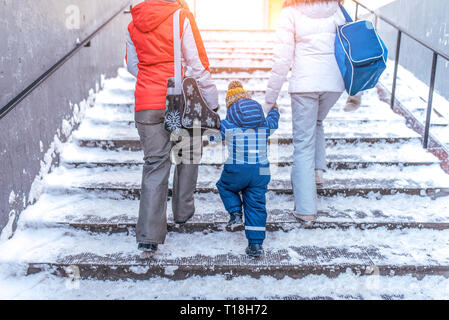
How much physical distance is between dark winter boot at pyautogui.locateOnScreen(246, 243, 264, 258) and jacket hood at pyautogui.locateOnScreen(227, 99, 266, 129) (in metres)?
0.74

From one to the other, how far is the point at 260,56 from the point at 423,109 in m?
2.32

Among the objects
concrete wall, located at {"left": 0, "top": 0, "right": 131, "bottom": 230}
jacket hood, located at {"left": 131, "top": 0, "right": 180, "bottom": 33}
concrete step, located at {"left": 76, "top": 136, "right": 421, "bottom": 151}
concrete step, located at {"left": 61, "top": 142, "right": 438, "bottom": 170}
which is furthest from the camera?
concrete step, located at {"left": 76, "top": 136, "right": 421, "bottom": 151}

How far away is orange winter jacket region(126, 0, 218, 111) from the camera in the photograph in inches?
80.6

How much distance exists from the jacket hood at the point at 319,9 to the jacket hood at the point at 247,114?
2.41 feet

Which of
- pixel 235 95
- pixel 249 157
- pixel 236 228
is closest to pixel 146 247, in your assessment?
pixel 236 228

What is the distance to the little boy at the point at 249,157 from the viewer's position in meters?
2.22

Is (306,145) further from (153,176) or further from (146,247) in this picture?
(146,247)

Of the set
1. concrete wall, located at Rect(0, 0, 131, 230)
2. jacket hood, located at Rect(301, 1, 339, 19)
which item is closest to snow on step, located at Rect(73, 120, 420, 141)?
concrete wall, located at Rect(0, 0, 131, 230)

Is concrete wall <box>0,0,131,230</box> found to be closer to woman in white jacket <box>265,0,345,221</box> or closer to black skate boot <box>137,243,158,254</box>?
black skate boot <box>137,243,158,254</box>

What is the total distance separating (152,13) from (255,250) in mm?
1531

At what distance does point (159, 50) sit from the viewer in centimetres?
209

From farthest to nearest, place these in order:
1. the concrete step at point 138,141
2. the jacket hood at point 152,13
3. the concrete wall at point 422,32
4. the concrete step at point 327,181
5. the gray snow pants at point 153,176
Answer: the concrete wall at point 422,32, the concrete step at point 138,141, the concrete step at point 327,181, the gray snow pants at point 153,176, the jacket hood at point 152,13

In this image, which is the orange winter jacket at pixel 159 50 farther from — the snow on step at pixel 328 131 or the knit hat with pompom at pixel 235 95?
the snow on step at pixel 328 131

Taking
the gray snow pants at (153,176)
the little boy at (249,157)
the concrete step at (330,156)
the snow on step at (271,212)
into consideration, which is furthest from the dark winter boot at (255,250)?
the concrete step at (330,156)
